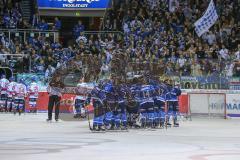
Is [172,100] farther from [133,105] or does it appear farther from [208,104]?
[208,104]

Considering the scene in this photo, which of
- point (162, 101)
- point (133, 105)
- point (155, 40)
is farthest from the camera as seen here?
point (155, 40)

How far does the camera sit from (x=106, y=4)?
34719 mm

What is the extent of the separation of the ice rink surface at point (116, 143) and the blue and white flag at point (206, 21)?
12451 millimetres

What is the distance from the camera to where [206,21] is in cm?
3353

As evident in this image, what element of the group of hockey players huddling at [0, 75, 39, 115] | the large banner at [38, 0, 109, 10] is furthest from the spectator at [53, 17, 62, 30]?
the group of hockey players huddling at [0, 75, 39, 115]

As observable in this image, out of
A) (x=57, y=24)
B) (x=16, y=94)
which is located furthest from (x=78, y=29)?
(x=16, y=94)

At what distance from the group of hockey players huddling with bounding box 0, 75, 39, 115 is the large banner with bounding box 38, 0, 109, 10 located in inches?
240

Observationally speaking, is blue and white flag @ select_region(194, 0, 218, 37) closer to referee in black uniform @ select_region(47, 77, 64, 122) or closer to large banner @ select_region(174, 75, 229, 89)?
large banner @ select_region(174, 75, 229, 89)

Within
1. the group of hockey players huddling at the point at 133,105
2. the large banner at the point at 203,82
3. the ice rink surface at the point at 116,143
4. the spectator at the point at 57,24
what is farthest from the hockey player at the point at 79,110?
the spectator at the point at 57,24

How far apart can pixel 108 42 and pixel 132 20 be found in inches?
129

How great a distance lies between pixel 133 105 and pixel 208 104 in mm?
7753

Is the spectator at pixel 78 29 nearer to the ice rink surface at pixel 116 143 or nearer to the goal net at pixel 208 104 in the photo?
the goal net at pixel 208 104

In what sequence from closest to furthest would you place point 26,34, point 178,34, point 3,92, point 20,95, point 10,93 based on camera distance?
point 20,95
point 10,93
point 3,92
point 178,34
point 26,34

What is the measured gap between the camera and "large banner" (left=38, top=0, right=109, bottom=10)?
34.5 meters
